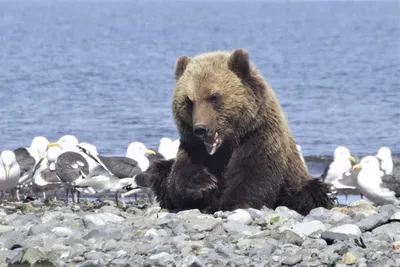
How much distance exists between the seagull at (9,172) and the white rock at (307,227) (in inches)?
226

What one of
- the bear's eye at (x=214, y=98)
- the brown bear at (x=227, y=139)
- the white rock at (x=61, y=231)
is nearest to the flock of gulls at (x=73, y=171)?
the brown bear at (x=227, y=139)

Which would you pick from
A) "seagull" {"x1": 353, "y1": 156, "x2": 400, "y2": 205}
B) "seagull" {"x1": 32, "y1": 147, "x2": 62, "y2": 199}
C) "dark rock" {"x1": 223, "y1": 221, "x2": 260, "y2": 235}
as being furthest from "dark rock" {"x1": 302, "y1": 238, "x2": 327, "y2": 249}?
"seagull" {"x1": 32, "y1": 147, "x2": 62, "y2": 199}

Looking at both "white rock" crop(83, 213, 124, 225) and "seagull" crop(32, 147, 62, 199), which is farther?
"seagull" crop(32, 147, 62, 199)

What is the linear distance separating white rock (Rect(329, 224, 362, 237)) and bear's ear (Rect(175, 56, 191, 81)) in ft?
7.15

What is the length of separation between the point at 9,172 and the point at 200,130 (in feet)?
15.4

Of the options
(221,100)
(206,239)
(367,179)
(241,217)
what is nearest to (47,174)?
(367,179)

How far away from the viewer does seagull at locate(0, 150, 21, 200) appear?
13117mm

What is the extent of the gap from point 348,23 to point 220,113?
8428cm

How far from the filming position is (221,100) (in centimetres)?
925

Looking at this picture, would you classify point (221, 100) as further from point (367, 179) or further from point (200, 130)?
point (367, 179)

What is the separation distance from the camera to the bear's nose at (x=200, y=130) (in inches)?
354

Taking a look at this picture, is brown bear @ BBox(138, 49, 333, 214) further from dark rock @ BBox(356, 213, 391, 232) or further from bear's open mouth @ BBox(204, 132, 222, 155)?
dark rock @ BBox(356, 213, 391, 232)

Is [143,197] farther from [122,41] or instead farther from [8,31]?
[8,31]

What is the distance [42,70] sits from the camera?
1592 inches
